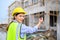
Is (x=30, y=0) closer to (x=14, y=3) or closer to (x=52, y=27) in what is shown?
(x=14, y=3)

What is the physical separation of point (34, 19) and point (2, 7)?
0.45m

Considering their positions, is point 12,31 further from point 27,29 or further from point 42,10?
point 42,10

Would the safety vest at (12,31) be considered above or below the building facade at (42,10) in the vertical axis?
below

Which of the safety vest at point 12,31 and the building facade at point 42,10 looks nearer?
the safety vest at point 12,31

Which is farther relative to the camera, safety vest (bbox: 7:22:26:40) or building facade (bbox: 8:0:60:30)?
building facade (bbox: 8:0:60:30)

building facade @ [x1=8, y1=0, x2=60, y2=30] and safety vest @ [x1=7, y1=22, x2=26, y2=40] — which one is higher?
building facade @ [x1=8, y1=0, x2=60, y2=30]

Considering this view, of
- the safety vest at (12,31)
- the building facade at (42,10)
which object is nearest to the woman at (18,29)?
the safety vest at (12,31)

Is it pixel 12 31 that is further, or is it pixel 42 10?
pixel 42 10

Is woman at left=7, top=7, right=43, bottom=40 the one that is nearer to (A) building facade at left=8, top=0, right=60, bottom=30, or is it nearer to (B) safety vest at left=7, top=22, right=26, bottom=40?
(B) safety vest at left=7, top=22, right=26, bottom=40

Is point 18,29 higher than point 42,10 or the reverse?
the reverse

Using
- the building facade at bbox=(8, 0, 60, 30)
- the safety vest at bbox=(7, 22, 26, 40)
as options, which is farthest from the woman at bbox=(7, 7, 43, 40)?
the building facade at bbox=(8, 0, 60, 30)

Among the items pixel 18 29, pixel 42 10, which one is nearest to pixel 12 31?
pixel 18 29

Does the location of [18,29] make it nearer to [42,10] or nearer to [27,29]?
[27,29]

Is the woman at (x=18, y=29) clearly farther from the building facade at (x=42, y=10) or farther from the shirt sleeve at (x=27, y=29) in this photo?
the building facade at (x=42, y=10)
